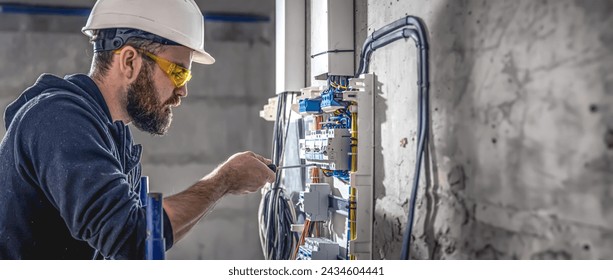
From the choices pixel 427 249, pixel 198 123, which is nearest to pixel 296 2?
pixel 198 123

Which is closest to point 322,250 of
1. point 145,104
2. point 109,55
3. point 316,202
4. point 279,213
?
point 316,202

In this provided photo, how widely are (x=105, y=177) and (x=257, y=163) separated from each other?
43 cm

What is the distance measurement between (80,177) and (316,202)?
3.93ft

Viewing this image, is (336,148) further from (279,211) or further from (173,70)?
(279,211)

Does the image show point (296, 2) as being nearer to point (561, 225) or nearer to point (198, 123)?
point (198, 123)

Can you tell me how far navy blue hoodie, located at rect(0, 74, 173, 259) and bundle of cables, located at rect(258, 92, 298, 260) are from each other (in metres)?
1.27

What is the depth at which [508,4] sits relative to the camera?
1.03 meters

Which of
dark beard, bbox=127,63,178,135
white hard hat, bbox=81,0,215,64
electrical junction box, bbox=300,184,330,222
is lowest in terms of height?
electrical junction box, bbox=300,184,330,222

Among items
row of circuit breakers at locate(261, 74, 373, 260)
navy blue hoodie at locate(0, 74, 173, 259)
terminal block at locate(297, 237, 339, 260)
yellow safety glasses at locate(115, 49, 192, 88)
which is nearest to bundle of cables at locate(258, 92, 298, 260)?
row of circuit breakers at locate(261, 74, 373, 260)

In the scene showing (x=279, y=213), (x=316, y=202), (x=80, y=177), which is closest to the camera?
(x=80, y=177)

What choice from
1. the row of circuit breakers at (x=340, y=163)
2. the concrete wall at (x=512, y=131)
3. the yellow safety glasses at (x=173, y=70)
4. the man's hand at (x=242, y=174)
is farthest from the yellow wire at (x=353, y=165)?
the yellow safety glasses at (x=173, y=70)

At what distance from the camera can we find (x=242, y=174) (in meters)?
1.27

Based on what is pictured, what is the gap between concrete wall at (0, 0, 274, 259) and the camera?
313 centimetres

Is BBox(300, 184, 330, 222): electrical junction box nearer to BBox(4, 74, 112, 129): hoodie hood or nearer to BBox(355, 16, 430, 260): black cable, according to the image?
BBox(355, 16, 430, 260): black cable
